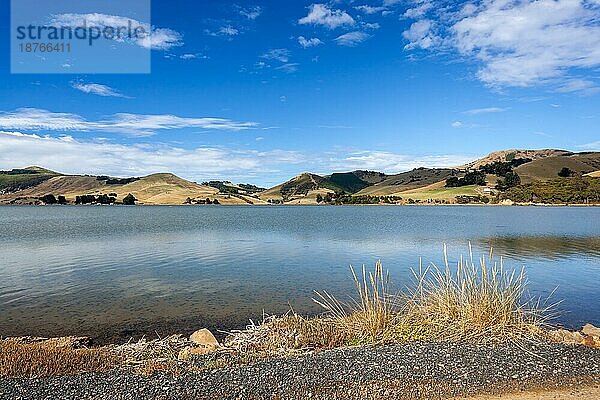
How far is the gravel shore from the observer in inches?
323

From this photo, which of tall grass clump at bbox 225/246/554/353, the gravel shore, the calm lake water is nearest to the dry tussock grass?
the gravel shore

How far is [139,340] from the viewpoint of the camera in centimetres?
1486

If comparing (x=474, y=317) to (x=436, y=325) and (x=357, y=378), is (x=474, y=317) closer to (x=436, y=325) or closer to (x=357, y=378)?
(x=436, y=325)

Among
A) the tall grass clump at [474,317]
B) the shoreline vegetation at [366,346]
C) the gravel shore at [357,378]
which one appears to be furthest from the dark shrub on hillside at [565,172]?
the gravel shore at [357,378]

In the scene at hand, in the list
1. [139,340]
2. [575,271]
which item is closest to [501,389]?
[139,340]

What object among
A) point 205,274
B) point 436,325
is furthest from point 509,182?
point 436,325

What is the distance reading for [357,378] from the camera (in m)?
8.79

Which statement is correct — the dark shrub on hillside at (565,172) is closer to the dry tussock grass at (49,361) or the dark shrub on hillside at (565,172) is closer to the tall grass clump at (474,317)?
the tall grass clump at (474,317)

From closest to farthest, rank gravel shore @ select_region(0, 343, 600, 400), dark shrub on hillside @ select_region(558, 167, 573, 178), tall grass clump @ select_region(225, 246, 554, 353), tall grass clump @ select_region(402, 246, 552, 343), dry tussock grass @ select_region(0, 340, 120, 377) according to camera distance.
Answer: gravel shore @ select_region(0, 343, 600, 400), dry tussock grass @ select_region(0, 340, 120, 377), tall grass clump @ select_region(402, 246, 552, 343), tall grass clump @ select_region(225, 246, 554, 353), dark shrub on hillside @ select_region(558, 167, 573, 178)

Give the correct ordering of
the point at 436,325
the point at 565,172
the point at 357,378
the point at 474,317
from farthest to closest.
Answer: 1. the point at 565,172
2. the point at 436,325
3. the point at 474,317
4. the point at 357,378

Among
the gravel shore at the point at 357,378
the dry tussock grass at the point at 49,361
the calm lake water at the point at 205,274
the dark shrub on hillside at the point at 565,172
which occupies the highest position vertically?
the dark shrub on hillside at the point at 565,172

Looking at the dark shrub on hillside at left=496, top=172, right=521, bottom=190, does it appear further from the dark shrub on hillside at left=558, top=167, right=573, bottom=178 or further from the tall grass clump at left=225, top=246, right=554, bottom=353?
the tall grass clump at left=225, top=246, right=554, bottom=353

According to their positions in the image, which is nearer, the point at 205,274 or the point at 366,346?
the point at 366,346

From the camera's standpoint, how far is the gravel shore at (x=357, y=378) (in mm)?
8195
